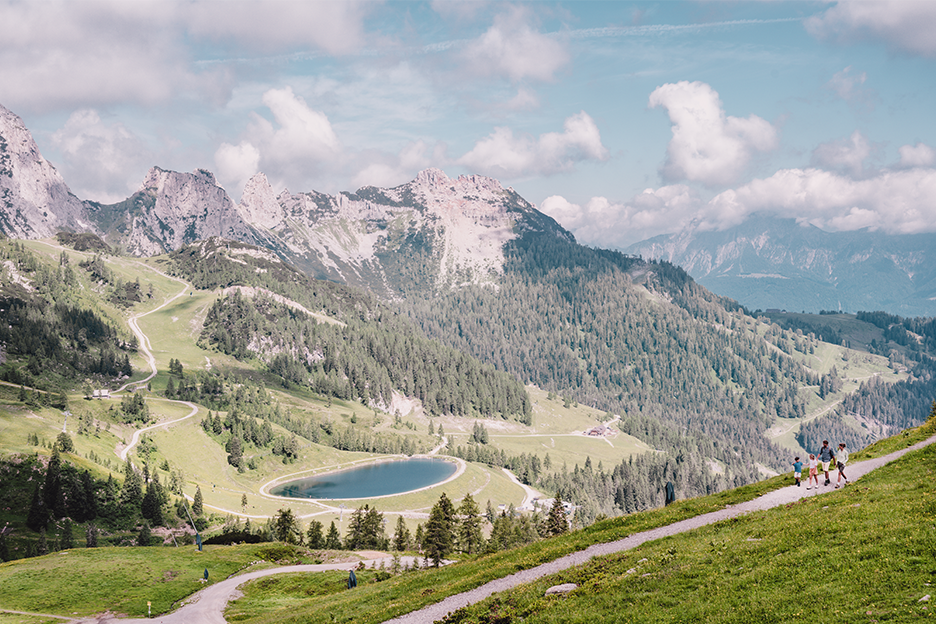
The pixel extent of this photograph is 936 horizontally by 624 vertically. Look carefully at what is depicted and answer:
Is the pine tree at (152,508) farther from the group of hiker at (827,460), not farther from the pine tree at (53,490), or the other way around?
the group of hiker at (827,460)

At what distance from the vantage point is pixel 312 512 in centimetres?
17375

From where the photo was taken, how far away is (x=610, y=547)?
37.2m

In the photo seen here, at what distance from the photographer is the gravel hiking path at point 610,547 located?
3303 cm

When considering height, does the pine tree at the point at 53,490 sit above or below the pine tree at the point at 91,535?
above

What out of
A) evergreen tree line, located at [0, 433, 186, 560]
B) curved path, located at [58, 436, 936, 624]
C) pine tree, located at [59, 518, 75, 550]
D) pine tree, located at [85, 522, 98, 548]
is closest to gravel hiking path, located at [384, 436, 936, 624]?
curved path, located at [58, 436, 936, 624]

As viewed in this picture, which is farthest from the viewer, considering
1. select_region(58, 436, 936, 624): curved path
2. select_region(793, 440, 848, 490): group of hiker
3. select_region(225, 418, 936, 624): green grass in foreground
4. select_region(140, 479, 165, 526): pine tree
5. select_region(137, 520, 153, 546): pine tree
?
select_region(140, 479, 165, 526): pine tree

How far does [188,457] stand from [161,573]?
459 ft

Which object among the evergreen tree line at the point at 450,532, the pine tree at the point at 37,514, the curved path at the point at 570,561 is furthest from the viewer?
the pine tree at the point at 37,514

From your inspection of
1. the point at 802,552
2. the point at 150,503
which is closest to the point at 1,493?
the point at 150,503

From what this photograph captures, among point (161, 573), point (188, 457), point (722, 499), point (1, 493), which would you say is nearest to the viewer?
point (722, 499)

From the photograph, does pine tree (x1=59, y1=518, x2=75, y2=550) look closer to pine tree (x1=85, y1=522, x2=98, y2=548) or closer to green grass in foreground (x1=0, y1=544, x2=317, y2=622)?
pine tree (x1=85, y1=522, x2=98, y2=548)

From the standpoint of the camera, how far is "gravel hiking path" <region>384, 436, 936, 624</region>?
33031mm

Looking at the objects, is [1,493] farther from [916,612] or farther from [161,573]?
[916,612]

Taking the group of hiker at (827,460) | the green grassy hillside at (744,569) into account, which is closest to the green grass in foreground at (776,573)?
the green grassy hillside at (744,569)
